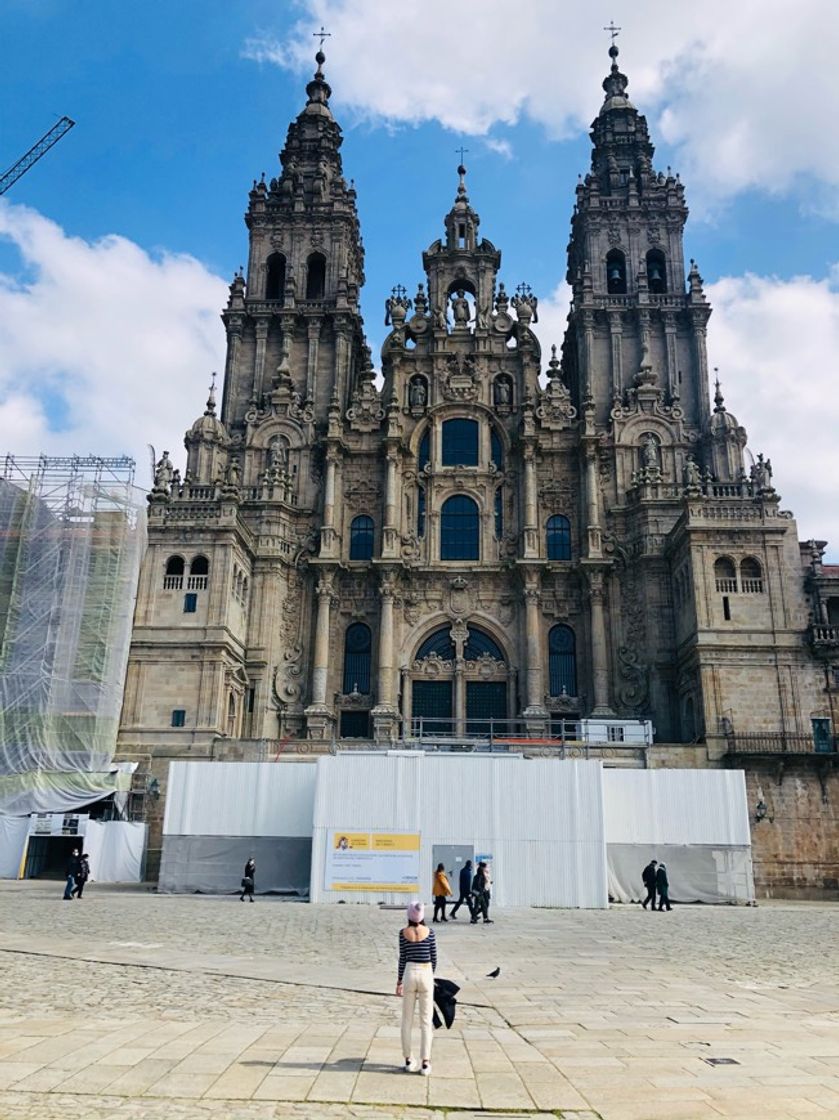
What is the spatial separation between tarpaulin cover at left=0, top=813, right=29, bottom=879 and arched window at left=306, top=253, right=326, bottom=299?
104 ft

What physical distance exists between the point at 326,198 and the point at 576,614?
91.6 feet

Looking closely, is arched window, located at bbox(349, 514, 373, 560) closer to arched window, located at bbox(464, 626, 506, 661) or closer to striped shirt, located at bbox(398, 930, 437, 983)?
arched window, located at bbox(464, 626, 506, 661)

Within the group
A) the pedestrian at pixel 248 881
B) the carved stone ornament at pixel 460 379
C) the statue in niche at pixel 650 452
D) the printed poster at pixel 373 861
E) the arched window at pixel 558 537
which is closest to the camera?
the printed poster at pixel 373 861

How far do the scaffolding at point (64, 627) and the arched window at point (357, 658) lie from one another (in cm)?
1094

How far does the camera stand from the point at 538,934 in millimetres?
20844

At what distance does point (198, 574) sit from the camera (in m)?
41.5

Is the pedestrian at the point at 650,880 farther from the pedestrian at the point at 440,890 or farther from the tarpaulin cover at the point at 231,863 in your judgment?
the tarpaulin cover at the point at 231,863

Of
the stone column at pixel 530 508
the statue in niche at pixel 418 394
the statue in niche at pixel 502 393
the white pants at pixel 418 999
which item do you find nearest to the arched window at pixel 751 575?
the stone column at pixel 530 508

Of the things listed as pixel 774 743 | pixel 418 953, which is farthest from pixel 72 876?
pixel 774 743

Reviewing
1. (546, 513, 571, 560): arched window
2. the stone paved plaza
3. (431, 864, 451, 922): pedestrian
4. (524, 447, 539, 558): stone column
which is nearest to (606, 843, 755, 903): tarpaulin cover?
(431, 864, 451, 922): pedestrian

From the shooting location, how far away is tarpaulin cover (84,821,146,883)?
34.9 metres

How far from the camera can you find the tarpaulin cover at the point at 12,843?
34.6 metres

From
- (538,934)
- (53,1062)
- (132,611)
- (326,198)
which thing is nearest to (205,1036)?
(53,1062)

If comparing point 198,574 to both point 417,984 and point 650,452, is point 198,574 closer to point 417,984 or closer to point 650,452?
point 650,452
